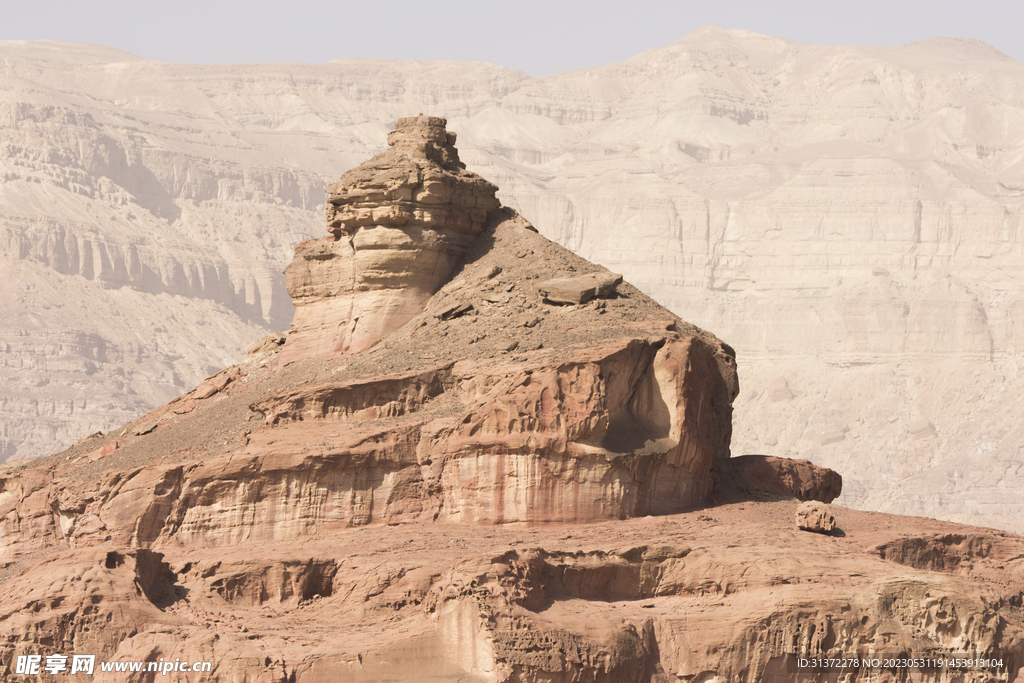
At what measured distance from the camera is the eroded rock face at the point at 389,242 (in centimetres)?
5231

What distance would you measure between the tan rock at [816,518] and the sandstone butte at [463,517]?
1.23 ft

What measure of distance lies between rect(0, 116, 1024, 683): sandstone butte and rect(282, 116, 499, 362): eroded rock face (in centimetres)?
10

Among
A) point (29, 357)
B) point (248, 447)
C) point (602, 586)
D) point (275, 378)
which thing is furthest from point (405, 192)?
point (29, 357)

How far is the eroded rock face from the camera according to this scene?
172ft

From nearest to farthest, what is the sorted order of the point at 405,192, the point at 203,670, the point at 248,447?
the point at 203,670 → the point at 248,447 → the point at 405,192

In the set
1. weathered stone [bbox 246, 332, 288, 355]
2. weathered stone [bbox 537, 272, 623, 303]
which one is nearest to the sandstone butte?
weathered stone [bbox 537, 272, 623, 303]

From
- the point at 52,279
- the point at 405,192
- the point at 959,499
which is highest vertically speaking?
the point at 405,192

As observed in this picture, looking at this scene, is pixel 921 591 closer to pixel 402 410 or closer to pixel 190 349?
pixel 402 410

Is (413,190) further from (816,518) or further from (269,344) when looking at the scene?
(816,518)

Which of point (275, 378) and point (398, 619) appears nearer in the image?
point (398, 619)

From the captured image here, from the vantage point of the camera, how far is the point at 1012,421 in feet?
592

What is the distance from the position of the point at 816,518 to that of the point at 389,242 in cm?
1583

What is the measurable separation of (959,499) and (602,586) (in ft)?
436

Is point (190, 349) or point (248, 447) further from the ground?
point (248, 447)
